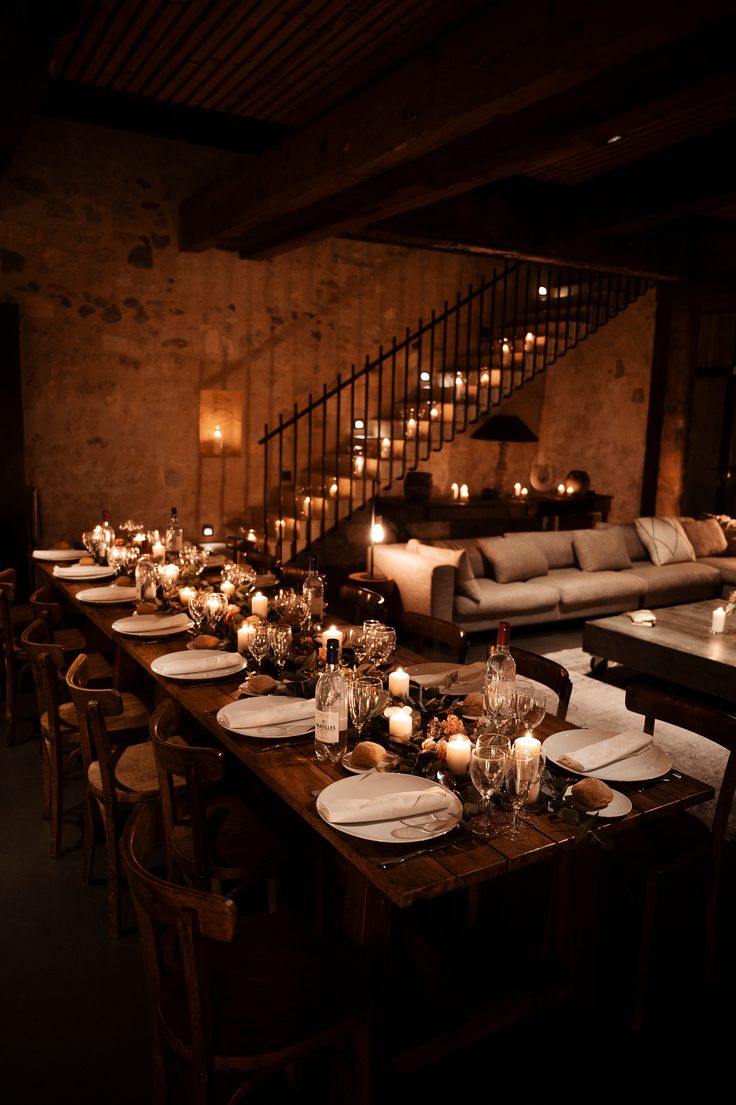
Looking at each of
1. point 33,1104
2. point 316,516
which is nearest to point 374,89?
point 316,516

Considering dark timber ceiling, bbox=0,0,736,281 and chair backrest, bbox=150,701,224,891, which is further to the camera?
dark timber ceiling, bbox=0,0,736,281

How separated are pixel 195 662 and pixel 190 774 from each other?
82cm

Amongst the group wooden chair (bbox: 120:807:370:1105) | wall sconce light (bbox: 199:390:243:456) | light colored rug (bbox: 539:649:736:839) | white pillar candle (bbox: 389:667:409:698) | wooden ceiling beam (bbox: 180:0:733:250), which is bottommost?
light colored rug (bbox: 539:649:736:839)

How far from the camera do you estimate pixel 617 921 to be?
2795mm

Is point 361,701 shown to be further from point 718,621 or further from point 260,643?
point 718,621

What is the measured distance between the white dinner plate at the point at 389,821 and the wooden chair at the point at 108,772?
0.86 m

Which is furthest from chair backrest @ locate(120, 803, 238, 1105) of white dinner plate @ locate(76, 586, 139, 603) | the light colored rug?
the light colored rug

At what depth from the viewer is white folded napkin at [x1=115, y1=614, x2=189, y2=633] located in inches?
130

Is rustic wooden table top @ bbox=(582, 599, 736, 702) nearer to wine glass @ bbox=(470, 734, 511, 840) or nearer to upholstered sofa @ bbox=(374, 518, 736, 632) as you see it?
upholstered sofa @ bbox=(374, 518, 736, 632)

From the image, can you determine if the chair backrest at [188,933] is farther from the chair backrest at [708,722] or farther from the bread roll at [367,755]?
the chair backrest at [708,722]

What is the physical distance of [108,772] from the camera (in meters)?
2.54

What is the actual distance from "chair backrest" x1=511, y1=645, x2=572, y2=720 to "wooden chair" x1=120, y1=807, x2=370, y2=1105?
121 centimetres

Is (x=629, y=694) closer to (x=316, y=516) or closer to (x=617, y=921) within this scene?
(x=617, y=921)

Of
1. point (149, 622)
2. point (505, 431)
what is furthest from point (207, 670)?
point (505, 431)
